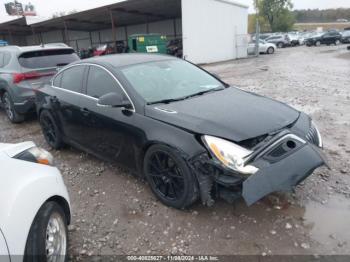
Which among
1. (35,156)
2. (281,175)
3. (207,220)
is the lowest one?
(207,220)

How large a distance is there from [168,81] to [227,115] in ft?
3.57

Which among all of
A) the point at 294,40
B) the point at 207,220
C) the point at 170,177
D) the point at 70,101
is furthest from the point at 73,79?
the point at 294,40

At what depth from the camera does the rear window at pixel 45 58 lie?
6.39 m

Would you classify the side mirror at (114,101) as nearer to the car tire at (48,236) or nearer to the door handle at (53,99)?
the car tire at (48,236)

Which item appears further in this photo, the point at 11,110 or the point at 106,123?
the point at 11,110

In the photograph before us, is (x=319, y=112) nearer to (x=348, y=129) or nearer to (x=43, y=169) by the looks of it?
(x=348, y=129)

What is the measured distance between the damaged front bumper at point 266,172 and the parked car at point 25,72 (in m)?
5.09

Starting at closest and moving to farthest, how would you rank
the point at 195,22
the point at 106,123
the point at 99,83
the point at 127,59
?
the point at 106,123, the point at 99,83, the point at 127,59, the point at 195,22

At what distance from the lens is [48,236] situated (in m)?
2.14

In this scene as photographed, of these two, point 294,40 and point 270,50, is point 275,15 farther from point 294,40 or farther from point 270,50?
point 270,50

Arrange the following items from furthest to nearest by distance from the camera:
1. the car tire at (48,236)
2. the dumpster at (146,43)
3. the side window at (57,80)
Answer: the dumpster at (146,43) < the side window at (57,80) < the car tire at (48,236)

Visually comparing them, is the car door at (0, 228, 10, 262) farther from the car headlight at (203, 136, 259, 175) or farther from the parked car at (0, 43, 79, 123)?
the parked car at (0, 43, 79, 123)

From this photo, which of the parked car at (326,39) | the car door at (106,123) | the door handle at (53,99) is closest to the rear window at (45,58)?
the door handle at (53,99)

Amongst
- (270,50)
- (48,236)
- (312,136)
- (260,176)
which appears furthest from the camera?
(270,50)
